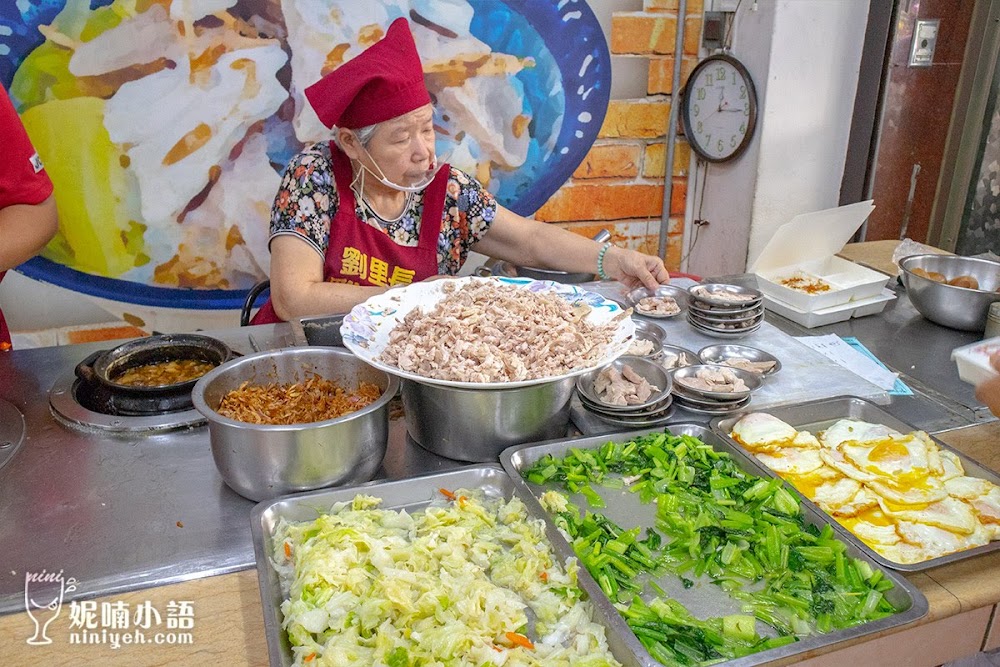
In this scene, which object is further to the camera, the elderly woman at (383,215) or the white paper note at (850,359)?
the elderly woman at (383,215)

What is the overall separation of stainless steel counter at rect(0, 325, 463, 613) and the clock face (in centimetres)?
281

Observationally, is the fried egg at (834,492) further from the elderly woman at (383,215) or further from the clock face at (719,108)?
the clock face at (719,108)

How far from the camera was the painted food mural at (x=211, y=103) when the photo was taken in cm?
299

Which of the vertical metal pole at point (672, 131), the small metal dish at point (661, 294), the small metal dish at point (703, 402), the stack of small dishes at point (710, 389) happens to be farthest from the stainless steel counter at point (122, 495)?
the vertical metal pole at point (672, 131)

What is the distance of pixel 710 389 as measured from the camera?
1.82m

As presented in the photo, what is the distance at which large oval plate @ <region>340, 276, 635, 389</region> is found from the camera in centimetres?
146

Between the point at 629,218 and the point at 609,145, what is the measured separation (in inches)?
16.9

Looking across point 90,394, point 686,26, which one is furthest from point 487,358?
point 686,26

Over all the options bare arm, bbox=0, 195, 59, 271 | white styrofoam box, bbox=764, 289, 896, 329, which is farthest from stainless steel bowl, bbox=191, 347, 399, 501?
white styrofoam box, bbox=764, 289, 896, 329

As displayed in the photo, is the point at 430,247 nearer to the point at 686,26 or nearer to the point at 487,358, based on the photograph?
the point at 487,358

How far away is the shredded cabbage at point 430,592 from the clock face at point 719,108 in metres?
3.00

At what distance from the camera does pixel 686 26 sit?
12.5 feet

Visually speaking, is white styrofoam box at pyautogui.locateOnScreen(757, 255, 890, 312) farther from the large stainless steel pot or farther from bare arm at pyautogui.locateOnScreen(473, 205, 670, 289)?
the large stainless steel pot

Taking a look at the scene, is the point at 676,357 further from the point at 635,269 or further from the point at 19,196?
the point at 19,196
